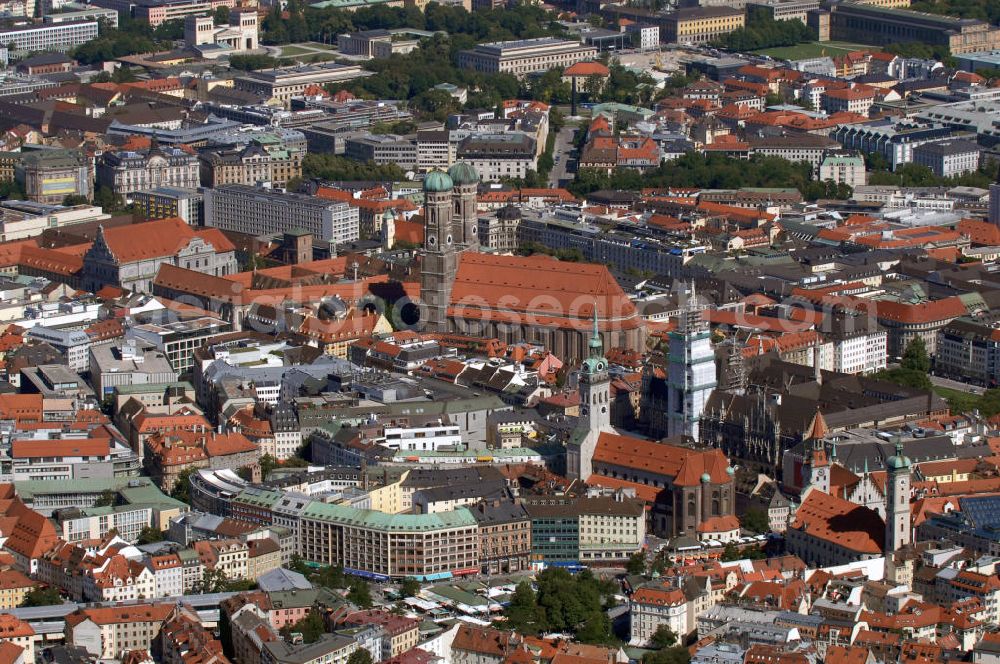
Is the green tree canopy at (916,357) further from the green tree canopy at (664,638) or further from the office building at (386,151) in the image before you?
the office building at (386,151)

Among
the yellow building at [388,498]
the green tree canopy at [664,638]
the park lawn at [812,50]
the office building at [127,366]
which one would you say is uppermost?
the park lawn at [812,50]

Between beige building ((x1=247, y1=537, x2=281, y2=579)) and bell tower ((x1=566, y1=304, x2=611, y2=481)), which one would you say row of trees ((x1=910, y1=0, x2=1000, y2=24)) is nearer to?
bell tower ((x1=566, y1=304, x2=611, y2=481))

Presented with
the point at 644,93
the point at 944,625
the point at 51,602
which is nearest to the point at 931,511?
the point at 944,625

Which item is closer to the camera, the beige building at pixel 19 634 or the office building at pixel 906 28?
the beige building at pixel 19 634

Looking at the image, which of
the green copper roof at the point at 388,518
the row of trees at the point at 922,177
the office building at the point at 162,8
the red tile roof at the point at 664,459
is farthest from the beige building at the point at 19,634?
the office building at the point at 162,8

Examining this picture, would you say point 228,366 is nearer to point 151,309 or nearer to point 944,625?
point 151,309

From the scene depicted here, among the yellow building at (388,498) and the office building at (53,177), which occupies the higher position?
the office building at (53,177)
